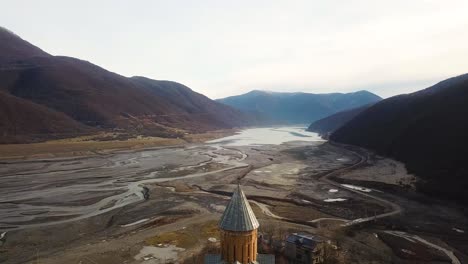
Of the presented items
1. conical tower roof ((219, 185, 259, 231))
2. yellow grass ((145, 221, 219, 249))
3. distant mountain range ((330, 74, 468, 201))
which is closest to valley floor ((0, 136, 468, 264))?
yellow grass ((145, 221, 219, 249))

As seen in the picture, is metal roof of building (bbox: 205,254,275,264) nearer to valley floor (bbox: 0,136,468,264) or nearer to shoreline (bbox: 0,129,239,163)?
valley floor (bbox: 0,136,468,264)

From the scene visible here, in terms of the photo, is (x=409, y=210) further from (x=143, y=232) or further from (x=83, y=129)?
(x=83, y=129)

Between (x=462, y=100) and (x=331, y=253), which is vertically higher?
(x=462, y=100)

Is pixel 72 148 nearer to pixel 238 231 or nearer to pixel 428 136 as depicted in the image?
pixel 428 136

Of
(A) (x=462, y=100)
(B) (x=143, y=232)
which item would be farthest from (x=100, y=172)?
(A) (x=462, y=100)

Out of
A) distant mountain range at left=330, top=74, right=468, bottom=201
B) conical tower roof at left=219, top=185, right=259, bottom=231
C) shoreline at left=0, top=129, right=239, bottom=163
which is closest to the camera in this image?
conical tower roof at left=219, top=185, right=259, bottom=231

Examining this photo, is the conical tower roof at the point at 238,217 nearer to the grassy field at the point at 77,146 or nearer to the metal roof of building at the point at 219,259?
the metal roof of building at the point at 219,259

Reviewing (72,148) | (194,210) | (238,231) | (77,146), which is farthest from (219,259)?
(77,146)
